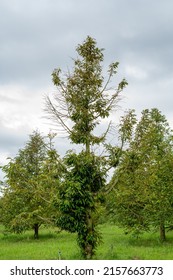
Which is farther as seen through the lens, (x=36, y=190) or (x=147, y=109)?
(x=147, y=109)

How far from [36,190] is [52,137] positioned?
2.61m

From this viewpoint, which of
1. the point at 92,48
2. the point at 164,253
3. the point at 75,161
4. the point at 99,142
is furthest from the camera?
the point at 164,253

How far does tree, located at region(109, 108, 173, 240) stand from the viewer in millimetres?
18531

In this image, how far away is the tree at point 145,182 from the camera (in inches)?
730

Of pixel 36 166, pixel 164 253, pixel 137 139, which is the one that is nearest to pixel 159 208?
pixel 164 253

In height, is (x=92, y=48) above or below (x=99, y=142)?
above

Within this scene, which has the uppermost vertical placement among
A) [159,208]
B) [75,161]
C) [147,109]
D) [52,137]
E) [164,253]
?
[147,109]

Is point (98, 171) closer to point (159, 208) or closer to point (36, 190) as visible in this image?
point (36, 190)

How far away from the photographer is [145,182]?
1931 centimetres

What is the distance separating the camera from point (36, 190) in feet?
61.7
